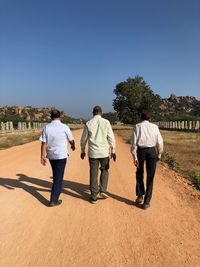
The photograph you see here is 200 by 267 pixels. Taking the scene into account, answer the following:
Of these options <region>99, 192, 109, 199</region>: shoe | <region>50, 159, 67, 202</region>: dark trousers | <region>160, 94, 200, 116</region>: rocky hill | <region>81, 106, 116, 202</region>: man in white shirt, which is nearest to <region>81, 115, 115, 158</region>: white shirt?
<region>81, 106, 116, 202</region>: man in white shirt

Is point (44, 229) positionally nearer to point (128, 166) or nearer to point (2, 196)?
point (2, 196)

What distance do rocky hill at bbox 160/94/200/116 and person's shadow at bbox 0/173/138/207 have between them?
15554cm

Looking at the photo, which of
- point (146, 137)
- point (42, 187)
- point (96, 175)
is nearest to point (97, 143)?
point (96, 175)

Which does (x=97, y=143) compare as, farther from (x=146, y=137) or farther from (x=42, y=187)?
(x=42, y=187)


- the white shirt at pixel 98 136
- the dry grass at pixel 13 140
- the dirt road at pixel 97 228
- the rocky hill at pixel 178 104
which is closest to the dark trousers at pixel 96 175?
the white shirt at pixel 98 136

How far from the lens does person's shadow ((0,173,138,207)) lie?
7996 millimetres

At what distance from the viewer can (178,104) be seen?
179 metres

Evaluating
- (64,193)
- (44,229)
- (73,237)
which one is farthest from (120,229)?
(64,193)

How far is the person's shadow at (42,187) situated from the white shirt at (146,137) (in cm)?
130

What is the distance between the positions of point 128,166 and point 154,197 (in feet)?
16.7

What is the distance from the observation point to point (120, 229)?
5.83 meters

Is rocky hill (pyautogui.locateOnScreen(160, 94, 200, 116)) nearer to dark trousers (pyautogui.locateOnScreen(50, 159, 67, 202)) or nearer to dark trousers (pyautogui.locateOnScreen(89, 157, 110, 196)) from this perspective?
dark trousers (pyautogui.locateOnScreen(89, 157, 110, 196))

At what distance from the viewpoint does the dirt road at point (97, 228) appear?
15.5 feet

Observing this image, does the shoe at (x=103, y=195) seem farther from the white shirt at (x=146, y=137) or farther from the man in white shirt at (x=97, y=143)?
the white shirt at (x=146, y=137)
